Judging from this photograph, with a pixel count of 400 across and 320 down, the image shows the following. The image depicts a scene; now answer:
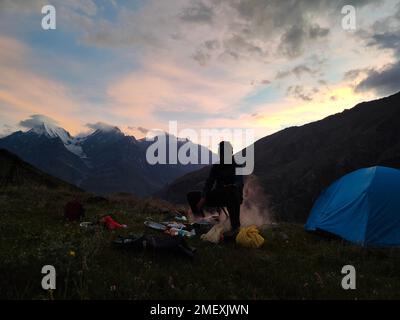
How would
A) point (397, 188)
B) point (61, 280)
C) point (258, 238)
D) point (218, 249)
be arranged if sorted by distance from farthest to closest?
point (397, 188) < point (258, 238) < point (218, 249) < point (61, 280)

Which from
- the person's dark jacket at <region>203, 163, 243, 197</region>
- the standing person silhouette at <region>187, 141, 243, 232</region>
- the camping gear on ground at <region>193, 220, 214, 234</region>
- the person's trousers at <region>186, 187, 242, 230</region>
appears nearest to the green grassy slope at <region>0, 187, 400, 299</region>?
the person's trousers at <region>186, 187, 242, 230</region>

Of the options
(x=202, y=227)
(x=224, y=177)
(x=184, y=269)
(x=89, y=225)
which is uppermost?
(x=224, y=177)

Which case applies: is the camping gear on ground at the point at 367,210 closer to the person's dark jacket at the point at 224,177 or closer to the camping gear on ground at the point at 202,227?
the person's dark jacket at the point at 224,177

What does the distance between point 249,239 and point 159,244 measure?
3.36 meters

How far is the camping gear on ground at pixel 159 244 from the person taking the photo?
29.6 feet

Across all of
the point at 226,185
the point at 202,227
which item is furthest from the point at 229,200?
the point at 202,227

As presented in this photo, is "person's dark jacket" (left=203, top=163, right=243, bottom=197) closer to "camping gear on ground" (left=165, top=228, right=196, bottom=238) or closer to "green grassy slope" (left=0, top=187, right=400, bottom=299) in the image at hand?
"camping gear on ground" (left=165, top=228, right=196, bottom=238)

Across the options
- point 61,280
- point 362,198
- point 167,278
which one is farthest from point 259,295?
point 362,198

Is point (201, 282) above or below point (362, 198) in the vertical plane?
below

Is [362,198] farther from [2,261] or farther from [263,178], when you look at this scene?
[263,178]

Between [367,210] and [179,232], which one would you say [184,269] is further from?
[367,210]

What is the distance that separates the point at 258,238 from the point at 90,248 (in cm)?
517

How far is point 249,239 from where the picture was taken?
11336 millimetres
